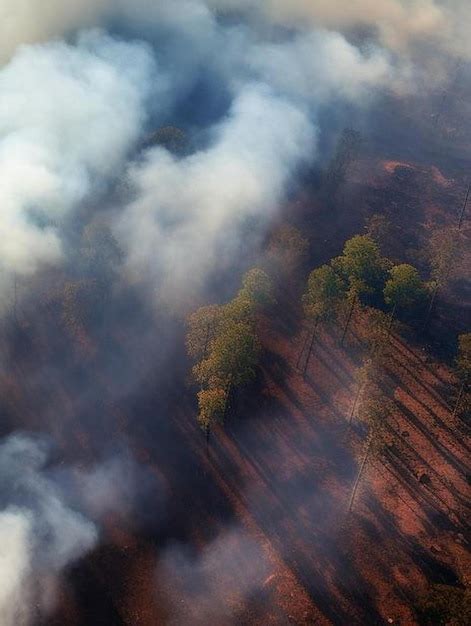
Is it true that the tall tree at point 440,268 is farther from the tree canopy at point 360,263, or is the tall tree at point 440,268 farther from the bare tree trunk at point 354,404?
the bare tree trunk at point 354,404

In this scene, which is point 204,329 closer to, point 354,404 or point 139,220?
point 354,404

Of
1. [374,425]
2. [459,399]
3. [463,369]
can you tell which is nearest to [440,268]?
[463,369]

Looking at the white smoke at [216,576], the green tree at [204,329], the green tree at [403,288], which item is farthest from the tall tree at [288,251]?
the white smoke at [216,576]

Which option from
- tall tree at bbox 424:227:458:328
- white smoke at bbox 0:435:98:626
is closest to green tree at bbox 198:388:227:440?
white smoke at bbox 0:435:98:626

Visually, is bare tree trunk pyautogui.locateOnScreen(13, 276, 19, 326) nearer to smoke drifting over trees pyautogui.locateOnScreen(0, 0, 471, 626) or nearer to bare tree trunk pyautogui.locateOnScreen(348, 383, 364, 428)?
smoke drifting over trees pyautogui.locateOnScreen(0, 0, 471, 626)

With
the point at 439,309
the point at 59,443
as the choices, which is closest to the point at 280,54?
the point at 439,309

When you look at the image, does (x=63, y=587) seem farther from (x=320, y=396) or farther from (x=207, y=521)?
(x=320, y=396)
